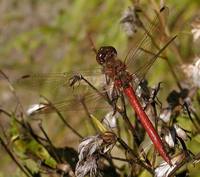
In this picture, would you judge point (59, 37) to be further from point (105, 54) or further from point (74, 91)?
point (105, 54)

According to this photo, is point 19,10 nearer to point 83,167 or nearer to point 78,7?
point 78,7

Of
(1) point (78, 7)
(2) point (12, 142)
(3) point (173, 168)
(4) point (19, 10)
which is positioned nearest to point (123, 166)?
(2) point (12, 142)

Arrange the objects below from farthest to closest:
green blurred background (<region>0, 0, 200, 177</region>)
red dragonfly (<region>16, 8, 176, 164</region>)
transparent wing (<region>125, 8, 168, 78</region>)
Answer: green blurred background (<region>0, 0, 200, 177</region>), transparent wing (<region>125, 8, 168, 78</region>), red dragonfly (<region>16, 8, 176, 164</region>)

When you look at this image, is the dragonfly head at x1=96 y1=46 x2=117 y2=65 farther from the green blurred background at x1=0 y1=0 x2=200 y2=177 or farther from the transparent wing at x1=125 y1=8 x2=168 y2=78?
the green blurred background at x1=0 y1=0 x2=200 y2=177

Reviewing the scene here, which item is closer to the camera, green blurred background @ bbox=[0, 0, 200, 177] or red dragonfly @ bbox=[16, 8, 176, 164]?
red dragonfly @ bbox=[16, 8, 176, 164]

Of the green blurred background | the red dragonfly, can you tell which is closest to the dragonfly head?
the red dragonfly

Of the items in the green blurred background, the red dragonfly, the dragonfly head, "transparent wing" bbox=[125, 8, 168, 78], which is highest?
the green blurred background

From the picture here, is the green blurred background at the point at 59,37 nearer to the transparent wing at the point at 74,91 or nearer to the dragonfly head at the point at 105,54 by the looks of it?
the transparent wing at the point at 74,91

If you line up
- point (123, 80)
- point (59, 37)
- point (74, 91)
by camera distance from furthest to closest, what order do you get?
point (59, 37) < point (74, 91) < point (123, 80)

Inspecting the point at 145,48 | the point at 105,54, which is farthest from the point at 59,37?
the point at 105,54

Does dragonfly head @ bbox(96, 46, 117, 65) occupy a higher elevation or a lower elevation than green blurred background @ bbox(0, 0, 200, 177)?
lower

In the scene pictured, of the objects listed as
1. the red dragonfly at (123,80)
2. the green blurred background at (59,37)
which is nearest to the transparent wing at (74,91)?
the red dragonfly at (123,80)
